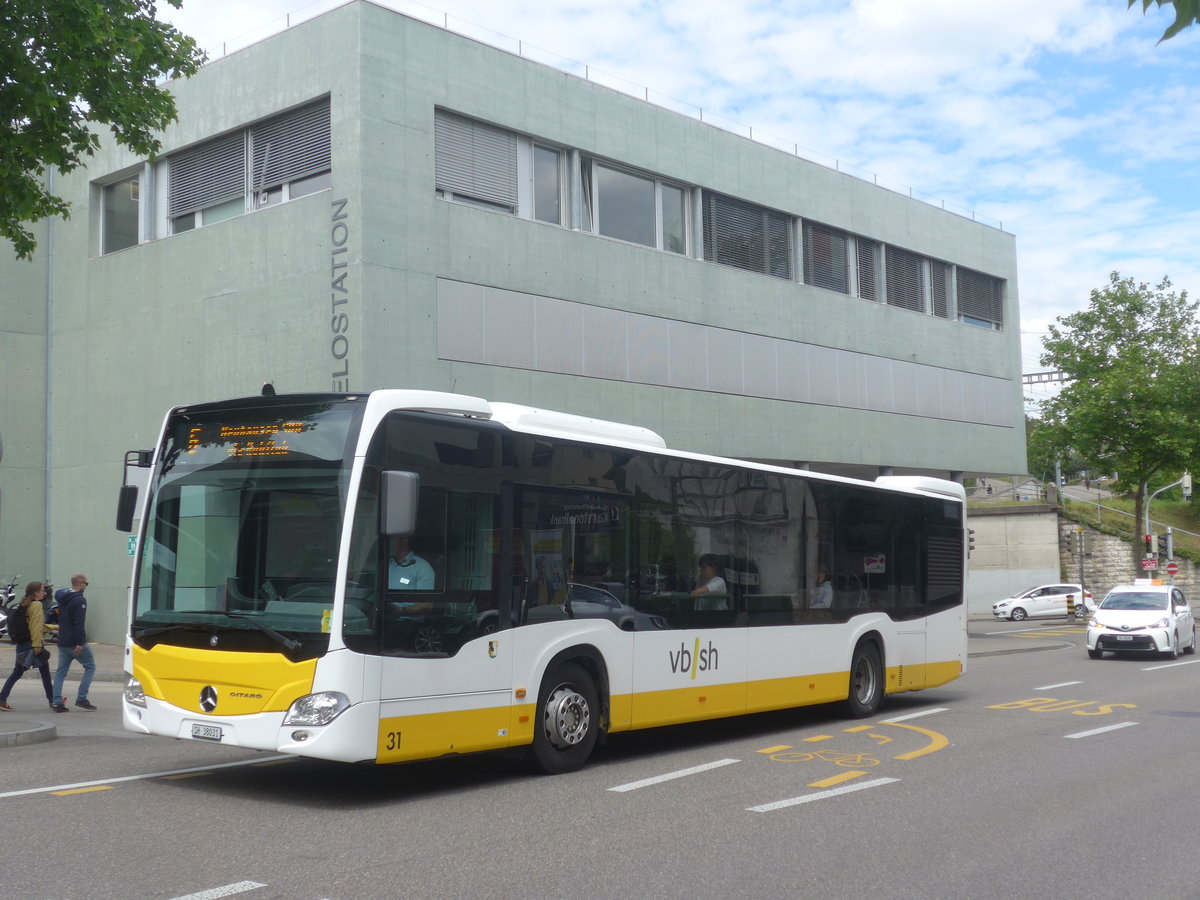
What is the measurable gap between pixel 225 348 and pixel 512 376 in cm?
573

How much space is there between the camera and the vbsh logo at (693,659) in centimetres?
1138

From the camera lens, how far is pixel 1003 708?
1564 cm

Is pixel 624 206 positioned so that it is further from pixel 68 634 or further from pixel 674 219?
pixel 68 634

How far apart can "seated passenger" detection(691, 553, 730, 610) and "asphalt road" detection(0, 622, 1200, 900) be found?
139 centimetres

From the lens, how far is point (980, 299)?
38219mm

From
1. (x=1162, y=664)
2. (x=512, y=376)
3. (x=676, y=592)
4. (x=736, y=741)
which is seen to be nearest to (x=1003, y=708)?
(x=736, y=741)

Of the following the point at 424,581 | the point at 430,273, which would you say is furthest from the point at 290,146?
the point at 424,581

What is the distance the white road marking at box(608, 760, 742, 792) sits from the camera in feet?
31.3

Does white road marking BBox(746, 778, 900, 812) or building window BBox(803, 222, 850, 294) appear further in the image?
building window BBox(803, 222, 850, 294)

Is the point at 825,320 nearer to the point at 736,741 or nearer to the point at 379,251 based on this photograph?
the point at 379,251

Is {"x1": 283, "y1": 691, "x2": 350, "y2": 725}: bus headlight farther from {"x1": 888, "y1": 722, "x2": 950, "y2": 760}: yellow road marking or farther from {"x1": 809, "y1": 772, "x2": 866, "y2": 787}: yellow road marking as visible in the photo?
{"x1": 888, "y1": 722, "x2": 950, "y2": 760}: yellow road marking

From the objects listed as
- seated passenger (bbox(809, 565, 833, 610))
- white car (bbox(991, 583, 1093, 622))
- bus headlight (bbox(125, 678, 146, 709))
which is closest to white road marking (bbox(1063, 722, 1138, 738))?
seated passenger (bbox(809, 565, 833, 610))

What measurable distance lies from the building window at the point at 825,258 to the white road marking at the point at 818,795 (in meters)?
23.2

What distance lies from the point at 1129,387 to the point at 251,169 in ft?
122
